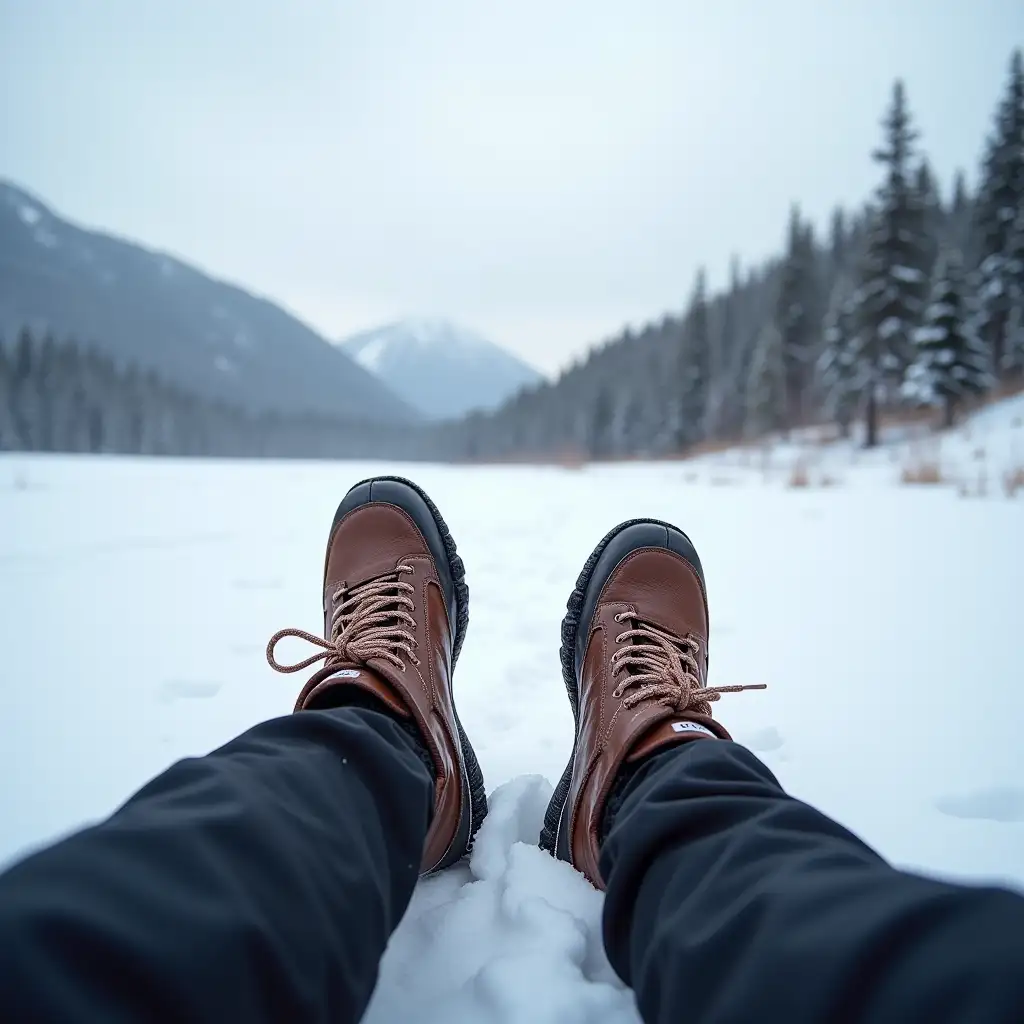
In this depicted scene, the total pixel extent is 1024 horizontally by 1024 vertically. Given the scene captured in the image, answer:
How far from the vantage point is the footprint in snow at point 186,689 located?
55.6 inches

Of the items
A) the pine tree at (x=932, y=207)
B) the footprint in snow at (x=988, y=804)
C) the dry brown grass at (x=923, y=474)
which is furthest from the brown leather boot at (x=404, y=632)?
the pine tree at (x=932, y=207)

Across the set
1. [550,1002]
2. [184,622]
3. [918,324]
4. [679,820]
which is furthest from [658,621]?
[918,324]

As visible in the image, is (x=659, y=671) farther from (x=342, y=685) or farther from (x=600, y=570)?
(x=342, y=685)

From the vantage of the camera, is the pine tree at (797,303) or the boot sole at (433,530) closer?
the boot sole at (433,530)

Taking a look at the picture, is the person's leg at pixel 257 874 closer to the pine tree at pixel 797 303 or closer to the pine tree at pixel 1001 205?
the pine tree at pixel 1001 205

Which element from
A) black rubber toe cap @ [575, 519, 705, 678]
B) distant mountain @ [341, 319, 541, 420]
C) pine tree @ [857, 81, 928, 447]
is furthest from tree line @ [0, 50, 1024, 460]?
distant mountain @ [341, 319, 541, 420]

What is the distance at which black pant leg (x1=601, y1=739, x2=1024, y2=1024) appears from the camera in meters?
0.42

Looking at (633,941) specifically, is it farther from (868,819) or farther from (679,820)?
(868,819)

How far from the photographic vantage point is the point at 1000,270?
609 inches

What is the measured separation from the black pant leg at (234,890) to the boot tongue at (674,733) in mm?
348

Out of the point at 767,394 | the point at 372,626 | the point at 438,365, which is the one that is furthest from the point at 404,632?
the point at 438,365

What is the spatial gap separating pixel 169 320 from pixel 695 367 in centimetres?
9596

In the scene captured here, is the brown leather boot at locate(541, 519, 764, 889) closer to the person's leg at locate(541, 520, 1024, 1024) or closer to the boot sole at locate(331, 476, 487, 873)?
the person's leg at locate(541, 520, 1024, 1024)

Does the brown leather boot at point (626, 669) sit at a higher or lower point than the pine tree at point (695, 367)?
lower
